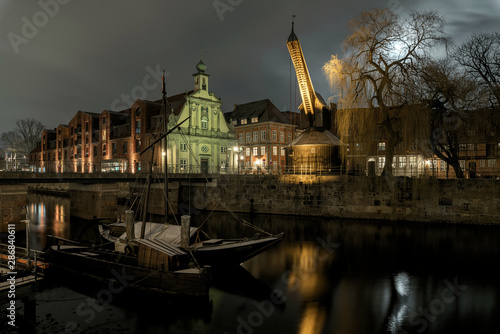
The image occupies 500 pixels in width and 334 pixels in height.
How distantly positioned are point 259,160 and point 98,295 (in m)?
50.3

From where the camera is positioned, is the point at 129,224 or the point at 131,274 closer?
the point at 131,274

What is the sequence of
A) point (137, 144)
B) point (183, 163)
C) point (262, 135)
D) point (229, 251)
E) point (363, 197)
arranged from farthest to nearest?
point (262, 135), point (137, 144), point (183, 163), point (363, 197), point (229, 251)

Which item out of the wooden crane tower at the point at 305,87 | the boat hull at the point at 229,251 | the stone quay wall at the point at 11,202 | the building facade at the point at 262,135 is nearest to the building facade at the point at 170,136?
the building facade at the point at 262,135

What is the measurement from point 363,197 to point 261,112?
36.3m

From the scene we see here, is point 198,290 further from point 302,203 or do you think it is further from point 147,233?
point 302,203

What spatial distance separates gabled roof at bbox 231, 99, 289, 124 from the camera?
62844 millimetres

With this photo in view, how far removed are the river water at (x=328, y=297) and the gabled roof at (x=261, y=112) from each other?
4248cm

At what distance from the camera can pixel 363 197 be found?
30.9 m

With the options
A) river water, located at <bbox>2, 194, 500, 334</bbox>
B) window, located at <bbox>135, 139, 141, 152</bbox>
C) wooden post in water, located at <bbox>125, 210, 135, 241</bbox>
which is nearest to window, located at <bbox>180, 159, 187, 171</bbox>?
window, located at <bbox>135, 139, 141, 152</bbox>

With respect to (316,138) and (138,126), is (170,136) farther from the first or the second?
(316,138)

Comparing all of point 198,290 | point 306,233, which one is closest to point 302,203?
point 306,233

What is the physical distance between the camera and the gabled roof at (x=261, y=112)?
62.8 metres

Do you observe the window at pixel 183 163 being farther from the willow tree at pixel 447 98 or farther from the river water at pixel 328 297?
the willow tree at pixel 447 98

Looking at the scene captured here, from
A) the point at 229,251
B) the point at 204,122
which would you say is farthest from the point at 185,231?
the point at 204,122
